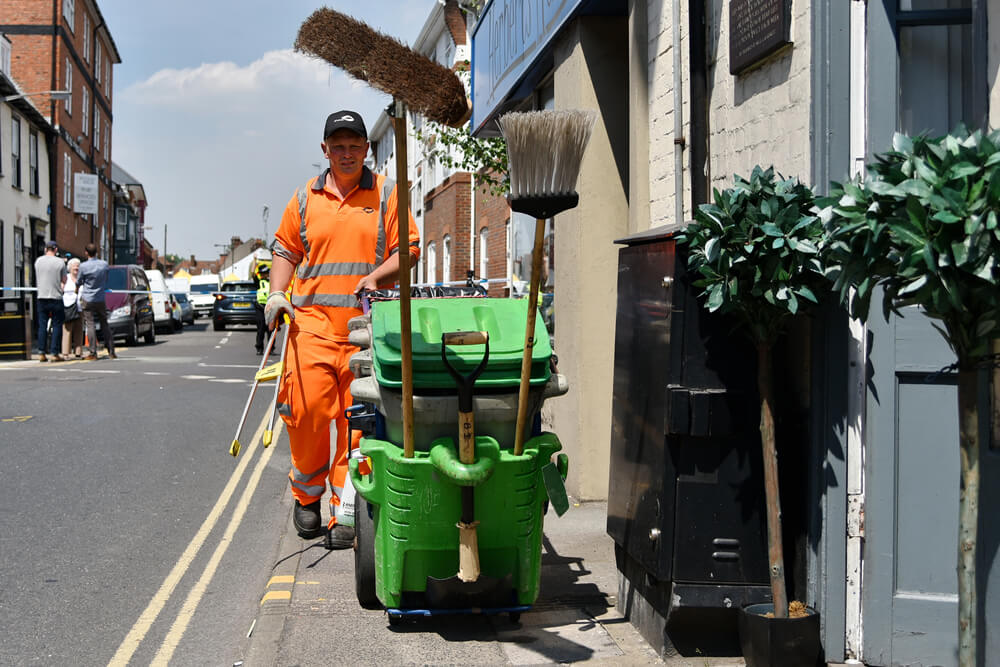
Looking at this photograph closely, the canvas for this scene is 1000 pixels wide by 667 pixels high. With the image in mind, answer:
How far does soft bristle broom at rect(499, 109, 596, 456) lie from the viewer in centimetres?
370

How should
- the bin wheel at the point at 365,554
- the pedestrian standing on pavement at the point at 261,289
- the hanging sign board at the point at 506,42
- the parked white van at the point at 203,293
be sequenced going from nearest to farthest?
the bin wheel at the point at 365,554 < the hanging sign board at the point at 506,42 < the pedestrian standing on pavement at the point at 261,289 < the parked white van at the point at 203,293

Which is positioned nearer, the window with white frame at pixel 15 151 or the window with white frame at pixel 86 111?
the window with white frame at pixel 15 151

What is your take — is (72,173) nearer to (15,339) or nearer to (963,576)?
(15,339)

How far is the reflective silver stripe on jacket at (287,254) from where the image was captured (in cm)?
574

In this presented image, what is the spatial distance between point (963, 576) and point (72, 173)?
135ft

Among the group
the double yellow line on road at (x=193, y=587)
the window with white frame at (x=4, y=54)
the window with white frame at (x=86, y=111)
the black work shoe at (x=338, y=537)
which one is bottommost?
the double yellow line on road at (x=193, y=587)

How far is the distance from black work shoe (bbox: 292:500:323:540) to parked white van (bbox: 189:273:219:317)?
145 feet

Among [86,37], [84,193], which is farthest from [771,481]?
[86,37]

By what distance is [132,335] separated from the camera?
24.2 meters

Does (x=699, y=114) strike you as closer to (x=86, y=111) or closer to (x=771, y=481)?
(x=771, y=481)

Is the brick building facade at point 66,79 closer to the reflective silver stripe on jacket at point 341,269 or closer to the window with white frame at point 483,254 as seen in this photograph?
the window with white frame at point 483,254

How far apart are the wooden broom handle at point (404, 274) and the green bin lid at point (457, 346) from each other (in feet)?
0.54

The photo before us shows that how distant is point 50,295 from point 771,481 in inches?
652

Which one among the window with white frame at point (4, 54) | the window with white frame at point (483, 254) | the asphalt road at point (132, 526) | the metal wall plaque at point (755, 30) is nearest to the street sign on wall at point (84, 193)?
the window with white frame at point (4, 54)
